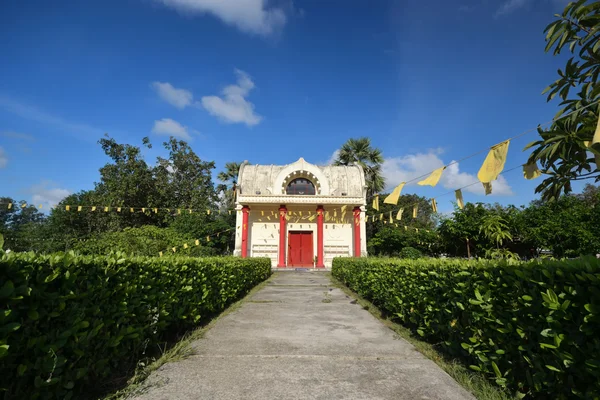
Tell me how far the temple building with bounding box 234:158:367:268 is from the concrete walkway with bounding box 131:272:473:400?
1501 centimetres

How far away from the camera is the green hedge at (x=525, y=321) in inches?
84.2

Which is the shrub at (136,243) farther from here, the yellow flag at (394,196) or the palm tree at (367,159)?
the palm tree at (367,159)

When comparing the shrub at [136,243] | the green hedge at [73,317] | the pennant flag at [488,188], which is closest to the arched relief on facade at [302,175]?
the shrub at [136,243]

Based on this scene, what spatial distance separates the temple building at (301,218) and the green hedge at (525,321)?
53.6 ft

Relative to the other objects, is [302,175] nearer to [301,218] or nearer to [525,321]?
[301,218]

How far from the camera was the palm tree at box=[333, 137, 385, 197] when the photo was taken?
27.9 m

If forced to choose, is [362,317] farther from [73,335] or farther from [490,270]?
[73,335]

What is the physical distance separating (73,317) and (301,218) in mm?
19661

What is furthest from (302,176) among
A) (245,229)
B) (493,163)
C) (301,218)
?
(493,163)

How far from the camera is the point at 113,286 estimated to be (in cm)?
302

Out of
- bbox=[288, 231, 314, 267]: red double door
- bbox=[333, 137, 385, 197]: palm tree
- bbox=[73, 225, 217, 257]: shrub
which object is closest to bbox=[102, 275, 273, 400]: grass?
bbox=[73, 225, 217, 257]: shrub

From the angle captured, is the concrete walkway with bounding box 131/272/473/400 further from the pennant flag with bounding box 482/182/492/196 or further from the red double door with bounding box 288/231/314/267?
the red double door with bounding box 288/231/314/267

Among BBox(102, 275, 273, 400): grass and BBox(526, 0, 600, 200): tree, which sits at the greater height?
BBox(526, 0, 600, 200): tree

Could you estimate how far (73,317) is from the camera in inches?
93.7
